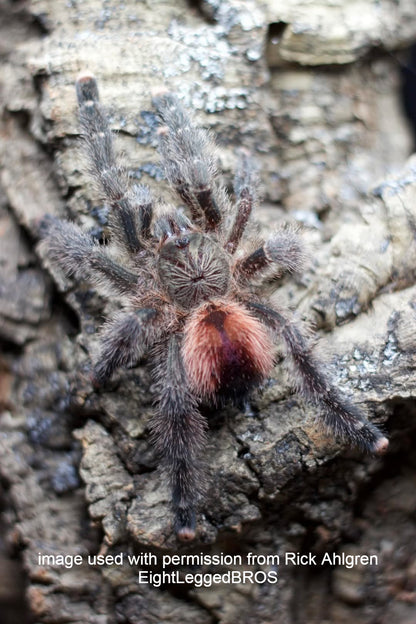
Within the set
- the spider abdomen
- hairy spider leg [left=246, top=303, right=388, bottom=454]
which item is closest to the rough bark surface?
hairy spider leg [left=246, top=303, right=388, bottom=454]

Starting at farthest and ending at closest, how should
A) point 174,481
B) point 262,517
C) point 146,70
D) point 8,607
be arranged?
point 8,607 < point 146,70 < point 262,517 < point 174,481

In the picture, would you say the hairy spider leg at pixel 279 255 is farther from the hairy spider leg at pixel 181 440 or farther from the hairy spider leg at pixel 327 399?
the hairy spider leg at pixel 181 440

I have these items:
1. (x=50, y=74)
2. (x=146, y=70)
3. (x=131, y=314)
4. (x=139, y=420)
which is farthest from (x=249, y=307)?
(x=50, y=74)

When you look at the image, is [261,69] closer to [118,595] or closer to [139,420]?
[139,420]

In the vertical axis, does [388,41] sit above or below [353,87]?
above

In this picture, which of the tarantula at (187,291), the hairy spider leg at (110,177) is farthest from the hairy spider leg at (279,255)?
the hairy spider leg at (110,177)

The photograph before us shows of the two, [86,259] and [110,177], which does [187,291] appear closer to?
[86,259]
